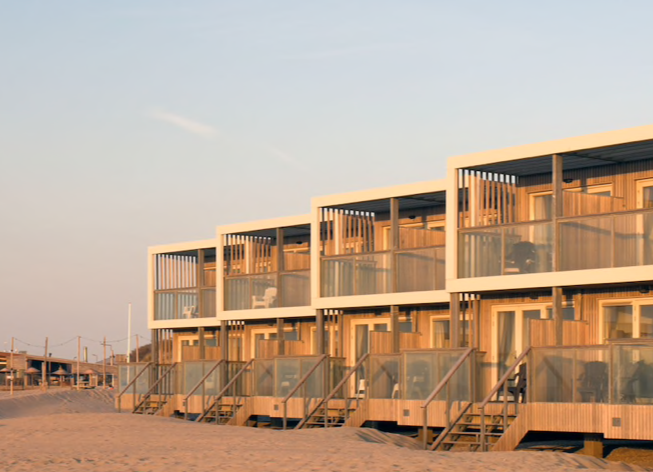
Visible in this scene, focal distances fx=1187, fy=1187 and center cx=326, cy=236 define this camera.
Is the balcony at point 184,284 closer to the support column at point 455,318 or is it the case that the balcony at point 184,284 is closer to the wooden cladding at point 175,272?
the wooden cladding at point 175,272

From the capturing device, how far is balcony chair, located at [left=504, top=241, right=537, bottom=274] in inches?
961

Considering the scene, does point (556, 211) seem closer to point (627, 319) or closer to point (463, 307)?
point (627, 319)

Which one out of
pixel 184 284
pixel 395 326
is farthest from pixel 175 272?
pixel 395 326

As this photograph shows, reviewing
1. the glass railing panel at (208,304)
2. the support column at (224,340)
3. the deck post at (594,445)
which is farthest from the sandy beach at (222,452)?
the glass railing panel at (208,304)

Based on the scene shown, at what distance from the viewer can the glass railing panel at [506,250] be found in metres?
24.2

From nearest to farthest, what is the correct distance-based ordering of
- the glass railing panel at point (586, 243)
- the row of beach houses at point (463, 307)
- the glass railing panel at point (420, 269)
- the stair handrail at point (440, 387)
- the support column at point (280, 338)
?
the row of beach houses at point (463, 307), the glass railing panel at point (586, 243), the stair handrail at point (440, 387), the glass railing panel at point (420, 269), the support column at point (280, 338)

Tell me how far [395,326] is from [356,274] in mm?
1841

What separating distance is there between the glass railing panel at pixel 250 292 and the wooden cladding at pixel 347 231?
2.32 meters

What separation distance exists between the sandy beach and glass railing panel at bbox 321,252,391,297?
180 inches

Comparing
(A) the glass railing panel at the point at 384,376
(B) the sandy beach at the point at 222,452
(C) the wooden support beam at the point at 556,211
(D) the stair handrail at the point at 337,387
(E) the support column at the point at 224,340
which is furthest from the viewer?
(E) the support column at the point at 224,340

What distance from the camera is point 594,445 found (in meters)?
22.6

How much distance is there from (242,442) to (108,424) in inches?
241

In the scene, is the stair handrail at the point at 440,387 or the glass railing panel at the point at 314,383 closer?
the stair handrail at the point at 440,387

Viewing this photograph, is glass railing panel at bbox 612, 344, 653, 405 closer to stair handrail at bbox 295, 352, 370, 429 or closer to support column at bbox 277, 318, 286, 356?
stair handrail at bbox 295, 352, 370, 429
